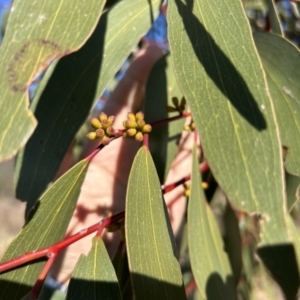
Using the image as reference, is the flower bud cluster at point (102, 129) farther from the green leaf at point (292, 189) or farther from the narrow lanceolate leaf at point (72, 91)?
the green leaf at point (292, 189)

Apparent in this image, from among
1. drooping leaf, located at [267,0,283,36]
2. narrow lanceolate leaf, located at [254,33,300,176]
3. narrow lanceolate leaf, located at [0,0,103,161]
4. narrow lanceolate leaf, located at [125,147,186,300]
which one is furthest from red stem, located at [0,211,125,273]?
drooping leaf, located at [267,0,283,36]

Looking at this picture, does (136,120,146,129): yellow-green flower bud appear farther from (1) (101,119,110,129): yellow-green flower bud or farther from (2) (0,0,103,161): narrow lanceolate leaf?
(2) (0,0,103,161): narrow lanceolate leaf

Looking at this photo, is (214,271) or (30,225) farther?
(214,271)

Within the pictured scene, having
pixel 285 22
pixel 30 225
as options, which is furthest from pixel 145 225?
pixel 285 22

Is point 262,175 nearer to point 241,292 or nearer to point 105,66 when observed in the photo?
point 105,66

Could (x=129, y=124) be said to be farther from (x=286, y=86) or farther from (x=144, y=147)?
(x=286, y=86)

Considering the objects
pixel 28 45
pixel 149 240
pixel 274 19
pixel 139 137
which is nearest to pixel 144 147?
pixel 139 137
